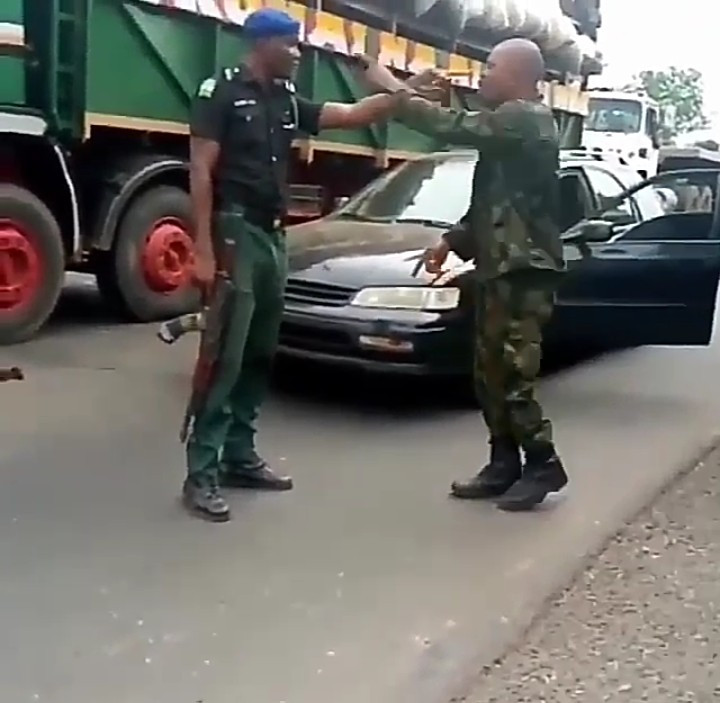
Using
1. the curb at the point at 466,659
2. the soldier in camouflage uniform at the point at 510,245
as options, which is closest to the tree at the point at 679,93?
the soldier in camouflage uniform at the point at 510,245

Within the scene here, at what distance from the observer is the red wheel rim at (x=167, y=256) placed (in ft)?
32.3

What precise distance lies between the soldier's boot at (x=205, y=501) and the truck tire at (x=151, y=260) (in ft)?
14.7

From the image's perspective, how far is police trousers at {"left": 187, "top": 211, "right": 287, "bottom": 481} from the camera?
17.1 ft

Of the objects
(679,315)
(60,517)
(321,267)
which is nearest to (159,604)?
(60,517)

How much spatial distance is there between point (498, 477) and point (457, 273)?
181 cm

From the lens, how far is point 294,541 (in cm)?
507

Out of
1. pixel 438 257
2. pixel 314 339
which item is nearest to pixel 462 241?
pixel 438 257

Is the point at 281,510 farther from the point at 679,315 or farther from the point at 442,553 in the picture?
the point at 679,315

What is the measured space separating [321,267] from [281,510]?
2.32m

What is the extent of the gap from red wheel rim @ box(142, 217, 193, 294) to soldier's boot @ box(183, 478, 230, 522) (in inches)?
178

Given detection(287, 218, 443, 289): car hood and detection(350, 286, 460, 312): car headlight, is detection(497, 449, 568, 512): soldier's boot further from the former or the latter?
detection(287, 218, 443, 289): car hood

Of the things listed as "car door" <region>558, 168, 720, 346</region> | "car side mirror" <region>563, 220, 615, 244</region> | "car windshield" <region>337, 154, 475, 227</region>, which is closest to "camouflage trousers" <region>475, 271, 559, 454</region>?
"car door" <region>558, 168, 720, 346</region>

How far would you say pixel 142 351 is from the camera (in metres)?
8.92

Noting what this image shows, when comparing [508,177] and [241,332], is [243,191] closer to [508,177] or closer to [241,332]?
[241,332]
